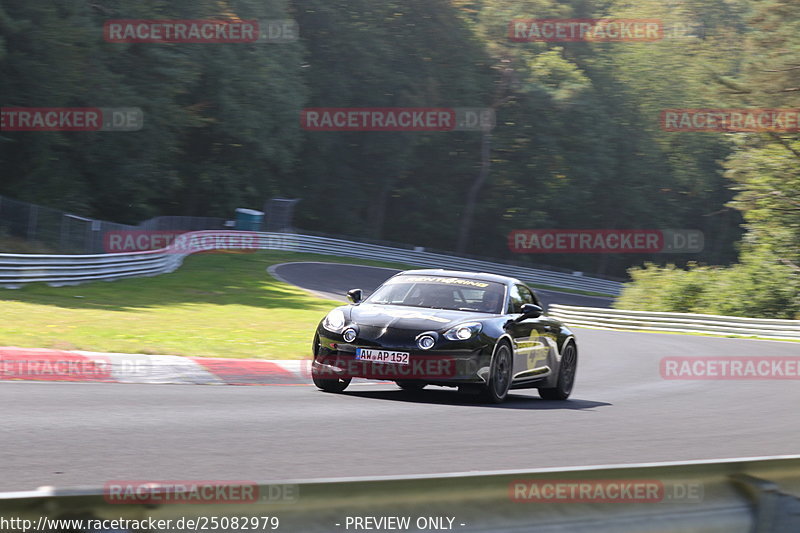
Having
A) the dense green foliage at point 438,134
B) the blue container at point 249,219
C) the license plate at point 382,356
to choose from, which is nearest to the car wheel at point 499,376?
the license plate at point 382,356

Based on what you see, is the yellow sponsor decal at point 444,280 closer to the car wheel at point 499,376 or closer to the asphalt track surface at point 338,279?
the car wheel at point 499,376

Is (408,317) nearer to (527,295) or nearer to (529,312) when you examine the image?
(529,312)

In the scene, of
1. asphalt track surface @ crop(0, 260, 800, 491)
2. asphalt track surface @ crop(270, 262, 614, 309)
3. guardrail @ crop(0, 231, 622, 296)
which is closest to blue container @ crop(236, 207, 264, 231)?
guardrail @ crop(0, 231, 622, 296)

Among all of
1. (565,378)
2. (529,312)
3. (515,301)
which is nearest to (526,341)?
(529,312)

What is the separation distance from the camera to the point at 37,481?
228 inches

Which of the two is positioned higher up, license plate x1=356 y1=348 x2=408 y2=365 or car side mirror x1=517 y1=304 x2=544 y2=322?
car side mirror x1=517 y1=304 x2=544 y2=322

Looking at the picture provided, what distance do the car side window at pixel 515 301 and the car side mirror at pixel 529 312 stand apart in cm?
14

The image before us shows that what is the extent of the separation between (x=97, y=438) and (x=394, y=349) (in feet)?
12.7

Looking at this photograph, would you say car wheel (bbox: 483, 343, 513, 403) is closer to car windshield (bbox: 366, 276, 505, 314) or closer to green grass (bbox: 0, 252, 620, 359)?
car windshield (bbox: 366, 276, 505, 314)

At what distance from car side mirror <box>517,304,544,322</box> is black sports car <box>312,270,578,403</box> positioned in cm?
1

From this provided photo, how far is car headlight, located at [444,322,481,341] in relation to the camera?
1082cm

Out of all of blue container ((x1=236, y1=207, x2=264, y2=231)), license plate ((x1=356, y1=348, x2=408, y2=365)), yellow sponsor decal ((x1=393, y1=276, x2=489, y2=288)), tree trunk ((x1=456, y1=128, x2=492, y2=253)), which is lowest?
license plate ((x1=356, y1=348, x2=408, y2=365))

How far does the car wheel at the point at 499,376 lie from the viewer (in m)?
11.1

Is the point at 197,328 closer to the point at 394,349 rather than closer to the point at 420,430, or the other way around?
the point at 394,349
